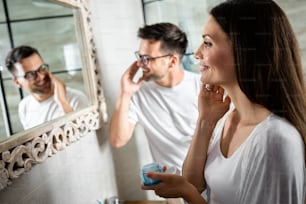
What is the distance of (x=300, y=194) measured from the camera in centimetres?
39

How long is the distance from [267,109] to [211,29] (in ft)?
0.48

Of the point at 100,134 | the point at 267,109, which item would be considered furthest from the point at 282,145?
the point at 100,134

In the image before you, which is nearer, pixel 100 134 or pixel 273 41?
pixel 273 41

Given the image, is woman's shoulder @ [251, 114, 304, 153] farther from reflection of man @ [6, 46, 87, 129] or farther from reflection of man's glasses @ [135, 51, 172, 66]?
reflection of man @ [6, 46, 87, 129]

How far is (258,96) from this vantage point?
41 cm

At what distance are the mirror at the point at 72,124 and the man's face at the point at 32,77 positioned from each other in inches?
2.7

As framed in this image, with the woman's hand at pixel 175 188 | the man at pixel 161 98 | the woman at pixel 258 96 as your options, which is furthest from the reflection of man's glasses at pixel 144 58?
the woman's hand at pixel 175 188

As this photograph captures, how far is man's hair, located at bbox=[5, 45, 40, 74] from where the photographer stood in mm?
459

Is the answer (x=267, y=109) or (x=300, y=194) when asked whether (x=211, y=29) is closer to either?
(x=267, y=109)

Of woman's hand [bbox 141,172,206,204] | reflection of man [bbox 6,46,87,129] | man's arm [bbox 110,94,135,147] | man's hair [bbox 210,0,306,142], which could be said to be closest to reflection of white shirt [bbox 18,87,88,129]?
reflection of man [bbox 6,46,87,129]

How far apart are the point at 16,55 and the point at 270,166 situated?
1.47 feet

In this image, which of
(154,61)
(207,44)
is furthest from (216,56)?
(154,61)

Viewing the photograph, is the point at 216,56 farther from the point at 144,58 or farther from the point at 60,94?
the point at 60,94

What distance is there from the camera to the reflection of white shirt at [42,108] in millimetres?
488
